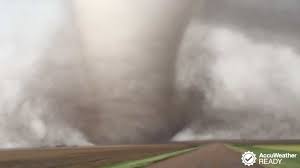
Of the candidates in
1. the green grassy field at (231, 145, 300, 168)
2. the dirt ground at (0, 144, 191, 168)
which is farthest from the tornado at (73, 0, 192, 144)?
the green grassy field at (231, 145, 300, 168)

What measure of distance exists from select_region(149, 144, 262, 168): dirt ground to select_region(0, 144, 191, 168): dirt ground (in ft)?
0.41

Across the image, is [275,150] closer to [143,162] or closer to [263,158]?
[263,158]

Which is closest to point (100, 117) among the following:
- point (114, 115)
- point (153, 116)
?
point (114, 115)

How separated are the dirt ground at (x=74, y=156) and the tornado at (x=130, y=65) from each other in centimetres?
7

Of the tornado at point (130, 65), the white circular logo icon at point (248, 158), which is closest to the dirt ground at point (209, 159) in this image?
the white circular logo icon at point (248, 158)

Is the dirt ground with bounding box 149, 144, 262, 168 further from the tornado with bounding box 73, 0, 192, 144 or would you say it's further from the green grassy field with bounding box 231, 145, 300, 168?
the tornado with bounding box 73, 0, 192, 144

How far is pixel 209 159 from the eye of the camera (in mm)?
4430

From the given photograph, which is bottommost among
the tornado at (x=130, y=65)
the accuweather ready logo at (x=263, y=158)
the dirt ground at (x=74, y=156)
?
the accuweather ready logo at (x=263, y=158)

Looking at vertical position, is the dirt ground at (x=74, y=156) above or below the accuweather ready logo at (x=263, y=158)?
above

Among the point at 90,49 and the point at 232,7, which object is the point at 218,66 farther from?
the point at 90,49

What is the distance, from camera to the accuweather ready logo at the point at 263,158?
4453 mm

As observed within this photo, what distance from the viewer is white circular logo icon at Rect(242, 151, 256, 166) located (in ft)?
14.6

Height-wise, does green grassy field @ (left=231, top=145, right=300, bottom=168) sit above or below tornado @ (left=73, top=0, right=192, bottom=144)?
below

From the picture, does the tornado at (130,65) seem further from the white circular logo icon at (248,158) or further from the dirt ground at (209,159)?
the white circular logo icon at (248,158)
